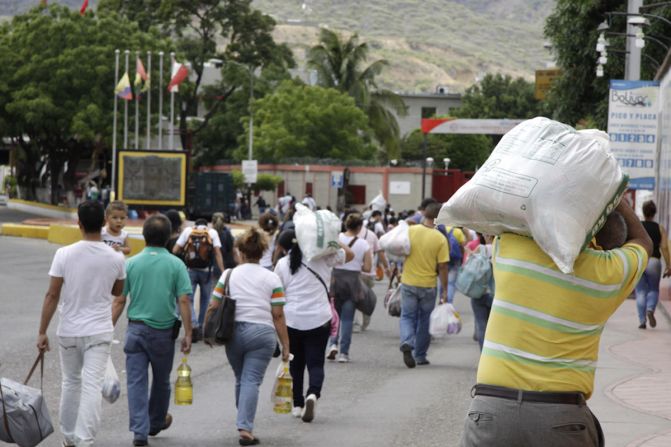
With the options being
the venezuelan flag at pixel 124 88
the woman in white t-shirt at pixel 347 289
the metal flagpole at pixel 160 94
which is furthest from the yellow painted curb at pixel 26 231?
the woman in white t-shirt at pixel 347 289

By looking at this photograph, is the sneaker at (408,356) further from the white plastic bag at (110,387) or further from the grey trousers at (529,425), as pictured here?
the grey trousers at (529,425)

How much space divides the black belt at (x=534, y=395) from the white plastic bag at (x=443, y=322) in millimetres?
9171

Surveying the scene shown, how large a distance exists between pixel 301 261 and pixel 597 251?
618 cm

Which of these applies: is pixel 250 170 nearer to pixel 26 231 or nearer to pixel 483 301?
pixel 26 231

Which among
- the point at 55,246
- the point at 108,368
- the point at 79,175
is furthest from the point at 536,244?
the point at 79,175

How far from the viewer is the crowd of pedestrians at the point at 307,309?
466 centimetres

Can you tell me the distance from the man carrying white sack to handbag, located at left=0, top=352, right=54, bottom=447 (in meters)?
3.10

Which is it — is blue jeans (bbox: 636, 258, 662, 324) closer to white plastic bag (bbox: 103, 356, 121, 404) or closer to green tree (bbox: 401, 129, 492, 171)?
Result: white plastic bag (bbox: 103, 356, 121, 404)

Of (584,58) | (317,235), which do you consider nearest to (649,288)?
(317,235)

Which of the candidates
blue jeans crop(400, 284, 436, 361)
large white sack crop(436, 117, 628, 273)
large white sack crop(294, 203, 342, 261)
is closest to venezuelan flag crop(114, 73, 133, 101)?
blue jeans crop(400, 284, 436, 361)

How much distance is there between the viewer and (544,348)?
15.3ft

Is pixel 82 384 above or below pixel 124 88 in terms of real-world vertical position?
below

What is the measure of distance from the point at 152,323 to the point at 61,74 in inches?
1995

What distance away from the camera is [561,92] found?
44.3 metres
